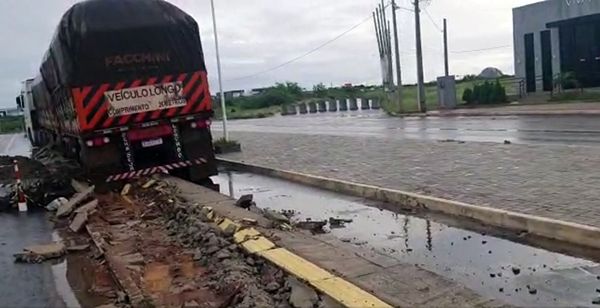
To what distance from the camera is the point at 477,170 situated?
11664 millimetres

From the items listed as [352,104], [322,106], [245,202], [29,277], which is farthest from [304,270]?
[322,106]

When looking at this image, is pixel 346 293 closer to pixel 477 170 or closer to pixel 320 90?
pixel 477 170

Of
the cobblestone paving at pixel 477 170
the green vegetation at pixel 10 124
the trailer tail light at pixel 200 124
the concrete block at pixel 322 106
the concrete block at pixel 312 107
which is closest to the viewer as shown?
the cobblestone paving at pixel 477 170

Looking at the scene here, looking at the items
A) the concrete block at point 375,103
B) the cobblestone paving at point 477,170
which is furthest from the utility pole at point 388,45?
the cobblestone paving at point 477,170

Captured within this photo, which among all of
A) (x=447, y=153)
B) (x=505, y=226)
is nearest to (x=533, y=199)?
(x=505, y=226)

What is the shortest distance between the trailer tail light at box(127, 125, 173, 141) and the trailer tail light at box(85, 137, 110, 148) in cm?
48

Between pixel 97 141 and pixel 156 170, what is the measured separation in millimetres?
1497

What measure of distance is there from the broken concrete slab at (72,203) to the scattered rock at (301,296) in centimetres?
702

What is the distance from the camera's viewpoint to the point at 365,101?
68625 millimetres

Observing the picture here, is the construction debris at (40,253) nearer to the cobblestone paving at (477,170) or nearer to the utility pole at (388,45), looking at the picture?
the cobblestone paving at (477,170)

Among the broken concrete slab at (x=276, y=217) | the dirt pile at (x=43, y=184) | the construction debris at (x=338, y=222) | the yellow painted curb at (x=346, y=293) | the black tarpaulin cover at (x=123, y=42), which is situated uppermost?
the black tarpaulin cover at (x=123, y=42)

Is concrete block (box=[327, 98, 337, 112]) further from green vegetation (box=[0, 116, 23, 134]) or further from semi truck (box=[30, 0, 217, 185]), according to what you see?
semi truck (box=[30, 0, 217, 185])

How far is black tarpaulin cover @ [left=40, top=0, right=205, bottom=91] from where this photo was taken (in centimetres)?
1273

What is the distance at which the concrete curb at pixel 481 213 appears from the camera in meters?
6.78
